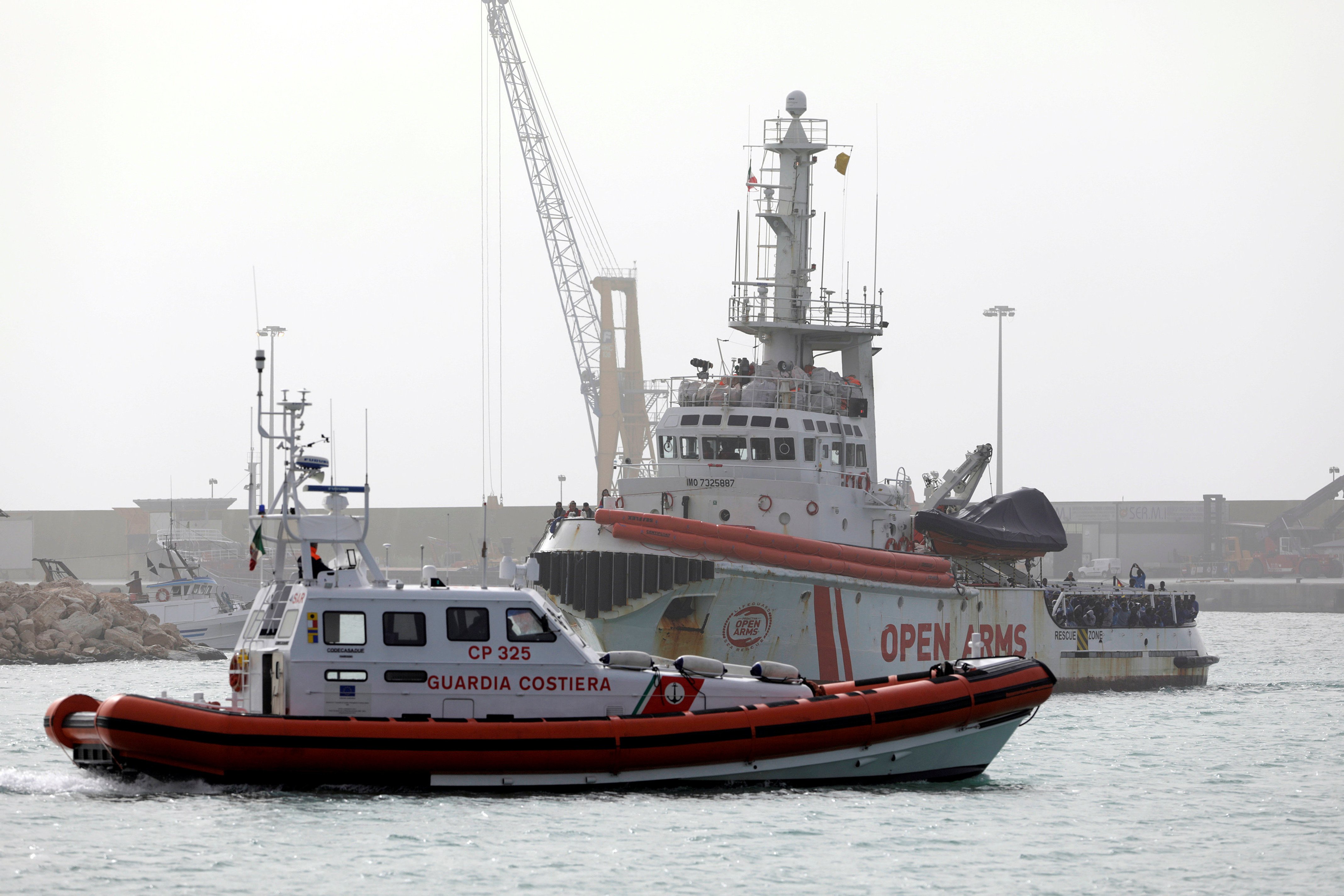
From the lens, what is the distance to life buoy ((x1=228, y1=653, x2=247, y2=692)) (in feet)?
62.8

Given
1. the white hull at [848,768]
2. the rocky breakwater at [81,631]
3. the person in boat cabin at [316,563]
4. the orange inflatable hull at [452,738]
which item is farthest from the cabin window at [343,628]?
the rocky breakwater at [81,631]

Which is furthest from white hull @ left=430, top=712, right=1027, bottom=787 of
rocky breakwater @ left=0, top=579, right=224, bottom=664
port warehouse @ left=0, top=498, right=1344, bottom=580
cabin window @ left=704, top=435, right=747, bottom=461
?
port warehouse @ left=0, top=498, right=1344, bottom=580

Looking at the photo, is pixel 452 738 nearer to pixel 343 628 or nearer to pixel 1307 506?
pixel 343 628

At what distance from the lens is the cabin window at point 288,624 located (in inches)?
738

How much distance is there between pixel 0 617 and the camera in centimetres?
4756

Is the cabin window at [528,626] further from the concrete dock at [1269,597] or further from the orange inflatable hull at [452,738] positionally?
the concrete dock at [1269,597]

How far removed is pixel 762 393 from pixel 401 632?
1506 cm

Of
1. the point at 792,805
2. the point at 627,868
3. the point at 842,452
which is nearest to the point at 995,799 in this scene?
the point at 792,805

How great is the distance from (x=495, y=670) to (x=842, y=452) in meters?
15.5

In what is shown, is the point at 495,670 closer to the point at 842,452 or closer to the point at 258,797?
the point at 258,797

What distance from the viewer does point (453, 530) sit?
115 meters

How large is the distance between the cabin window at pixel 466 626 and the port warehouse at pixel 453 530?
296ft

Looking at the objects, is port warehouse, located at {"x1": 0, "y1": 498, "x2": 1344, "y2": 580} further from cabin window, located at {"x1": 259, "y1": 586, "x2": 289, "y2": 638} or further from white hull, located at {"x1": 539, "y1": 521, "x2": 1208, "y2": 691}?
cabin window, located at {"x1": 259, "y1": 586, "x2": 289, "y2": 638}

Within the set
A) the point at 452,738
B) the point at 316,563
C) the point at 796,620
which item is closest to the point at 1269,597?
the point at 796,620
